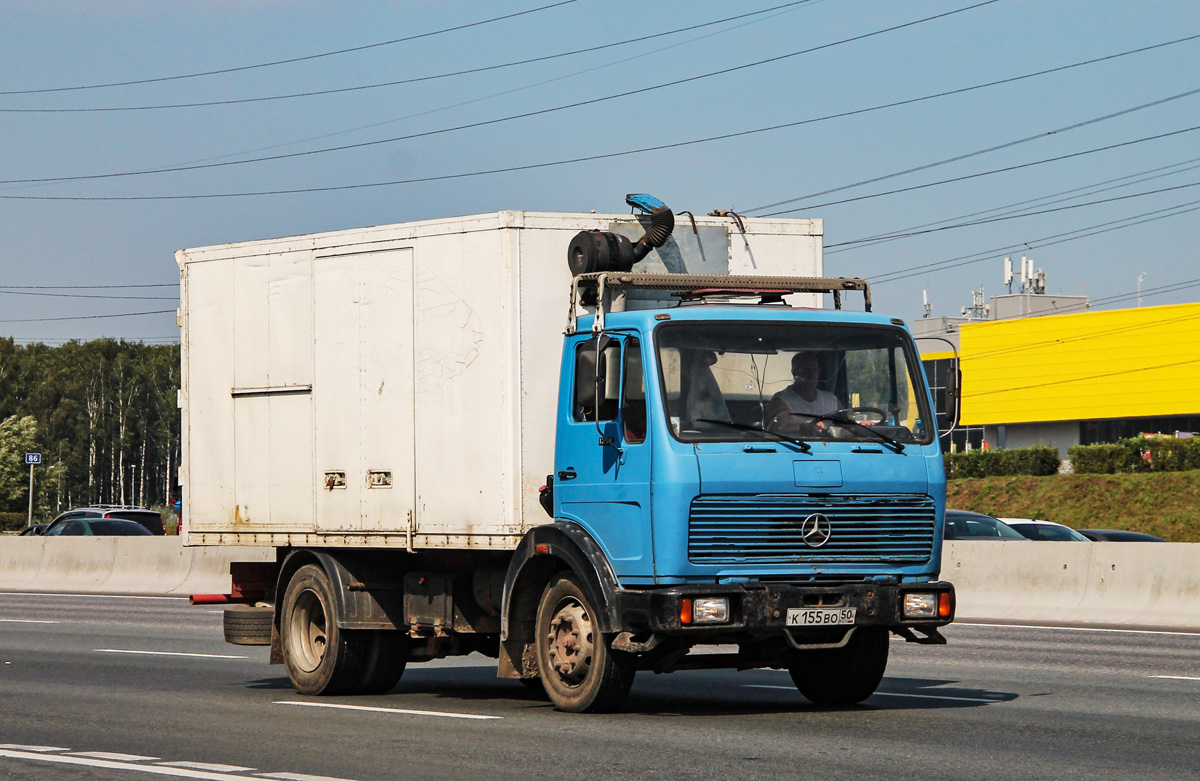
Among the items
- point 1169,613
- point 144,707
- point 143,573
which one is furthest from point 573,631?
point 143,573

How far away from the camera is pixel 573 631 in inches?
426

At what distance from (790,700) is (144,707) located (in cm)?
470

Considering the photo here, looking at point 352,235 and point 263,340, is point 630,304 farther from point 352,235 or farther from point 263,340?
point 263,340

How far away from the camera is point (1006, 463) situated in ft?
227

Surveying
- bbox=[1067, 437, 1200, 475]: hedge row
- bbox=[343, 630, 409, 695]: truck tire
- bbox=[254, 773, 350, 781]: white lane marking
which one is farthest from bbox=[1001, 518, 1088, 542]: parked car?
bbox=[1067, 437, 1200, 475]: hedge row

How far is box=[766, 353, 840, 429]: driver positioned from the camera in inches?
414

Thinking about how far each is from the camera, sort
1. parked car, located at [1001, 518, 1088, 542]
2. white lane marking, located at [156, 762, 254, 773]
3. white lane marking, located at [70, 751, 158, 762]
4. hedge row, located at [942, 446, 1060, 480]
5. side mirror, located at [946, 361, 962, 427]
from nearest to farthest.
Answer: white lane marking, located at [156, 762, 254, 773]
white lane marking, located at [70, 751, 158, 762]
side mirror, located at [946, 361, 962, 427]
parked car, located at [1001, 518, 1088, 542]
hedge row, located at [942, 446, 1060, 480]

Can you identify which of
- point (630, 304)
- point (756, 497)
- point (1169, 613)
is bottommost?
point (1169, 613)

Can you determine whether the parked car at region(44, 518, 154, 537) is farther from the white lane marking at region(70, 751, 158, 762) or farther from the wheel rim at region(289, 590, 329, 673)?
the white lane marking at region(70, 751, 158, 762)

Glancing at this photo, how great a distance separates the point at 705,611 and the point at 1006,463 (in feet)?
201

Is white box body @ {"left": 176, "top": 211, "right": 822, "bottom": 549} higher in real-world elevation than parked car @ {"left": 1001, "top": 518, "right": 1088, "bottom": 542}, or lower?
higher

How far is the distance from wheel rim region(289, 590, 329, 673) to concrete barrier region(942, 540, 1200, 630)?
37.5 ft

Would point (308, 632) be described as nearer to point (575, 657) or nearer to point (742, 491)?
point (575, 657)

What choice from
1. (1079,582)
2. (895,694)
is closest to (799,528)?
(895,694)
